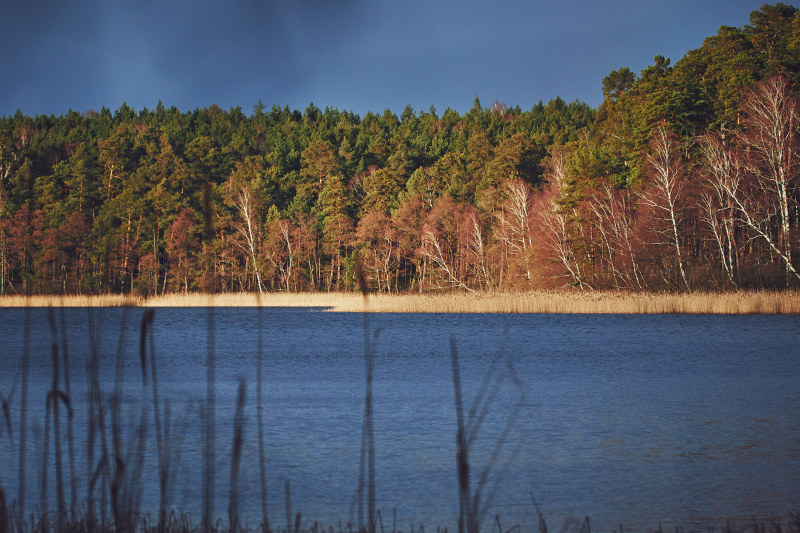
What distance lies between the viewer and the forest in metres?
35.3

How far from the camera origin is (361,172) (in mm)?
74250

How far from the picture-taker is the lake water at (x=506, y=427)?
648 cm

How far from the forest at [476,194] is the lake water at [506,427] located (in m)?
8.52

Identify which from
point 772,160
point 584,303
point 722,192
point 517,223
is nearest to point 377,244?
point 517,223

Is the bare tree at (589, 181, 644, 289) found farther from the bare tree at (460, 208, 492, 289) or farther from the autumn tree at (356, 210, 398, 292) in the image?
the autumn tree at (356, 210, 398, 292)

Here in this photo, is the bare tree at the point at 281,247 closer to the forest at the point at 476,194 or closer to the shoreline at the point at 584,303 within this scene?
the forest at the point at 476,194

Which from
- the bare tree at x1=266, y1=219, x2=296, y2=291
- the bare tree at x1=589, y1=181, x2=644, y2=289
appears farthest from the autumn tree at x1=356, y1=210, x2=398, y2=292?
the bare tree at x1=589, y1=181, x2=644, y2=289

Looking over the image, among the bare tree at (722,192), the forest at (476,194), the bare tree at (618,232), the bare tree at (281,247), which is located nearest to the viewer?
the bare tree at (722,192)

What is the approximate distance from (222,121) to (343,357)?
85.7m

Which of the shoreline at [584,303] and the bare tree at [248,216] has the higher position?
the bare tree at [248,216]

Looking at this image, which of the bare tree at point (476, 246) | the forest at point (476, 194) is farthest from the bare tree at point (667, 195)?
the bare tree at point (476, 246)

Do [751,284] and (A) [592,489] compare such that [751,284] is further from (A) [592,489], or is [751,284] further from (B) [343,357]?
(A) [592,489]

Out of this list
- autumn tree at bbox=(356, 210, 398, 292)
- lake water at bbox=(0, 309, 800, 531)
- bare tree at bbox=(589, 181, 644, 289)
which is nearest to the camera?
lake water at bbox=(0, 309, 800, 531)

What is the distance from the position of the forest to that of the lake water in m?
8.52
